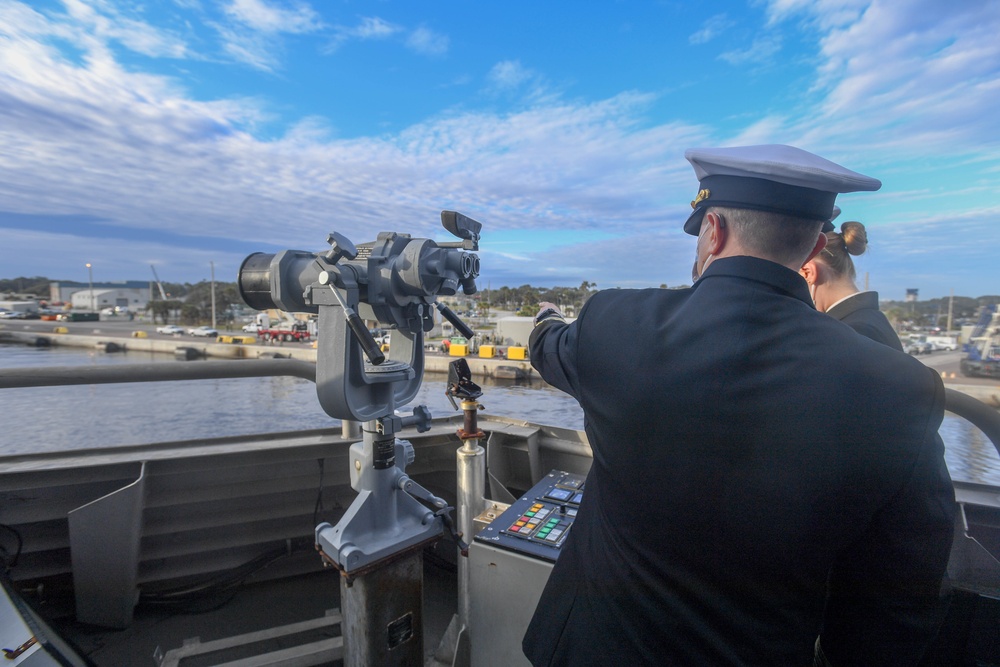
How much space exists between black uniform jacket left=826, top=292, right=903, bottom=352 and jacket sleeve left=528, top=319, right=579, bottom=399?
1176 mm

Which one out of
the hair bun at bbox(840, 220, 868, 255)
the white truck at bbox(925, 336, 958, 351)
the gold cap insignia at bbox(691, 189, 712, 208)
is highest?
the hair bun at bbox(840, 220, 868, 255)

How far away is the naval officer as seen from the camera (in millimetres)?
729

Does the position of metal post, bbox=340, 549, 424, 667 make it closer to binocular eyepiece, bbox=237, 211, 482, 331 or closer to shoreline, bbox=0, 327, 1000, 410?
binocular eyepiece, bbox=237, 211, 482, 331

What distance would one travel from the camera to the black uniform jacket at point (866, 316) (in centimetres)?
170

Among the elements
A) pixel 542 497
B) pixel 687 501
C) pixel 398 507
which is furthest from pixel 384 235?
pixel 687 501

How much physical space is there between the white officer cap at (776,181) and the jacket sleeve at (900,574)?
1.12 feet

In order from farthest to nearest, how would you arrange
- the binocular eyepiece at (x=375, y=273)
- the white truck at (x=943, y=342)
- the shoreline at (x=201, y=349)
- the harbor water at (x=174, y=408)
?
1. the shoreline at (x=201, y=349)
2. the white truck at (x=943, y=342)
3. the harbor water at (x=174, y=408)
4. the binocular eyepiece at (x=375, y=273)

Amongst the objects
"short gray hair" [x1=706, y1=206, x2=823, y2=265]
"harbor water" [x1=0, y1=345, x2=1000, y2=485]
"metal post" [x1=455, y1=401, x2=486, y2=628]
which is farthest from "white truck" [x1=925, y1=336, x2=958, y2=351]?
"short gray hair" [x1=706, y1=206, x2=823, y2=265]

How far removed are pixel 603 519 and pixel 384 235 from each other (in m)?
1.14

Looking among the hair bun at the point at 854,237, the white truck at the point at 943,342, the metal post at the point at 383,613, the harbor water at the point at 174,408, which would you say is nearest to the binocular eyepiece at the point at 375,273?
the metal post at the point at 383,613

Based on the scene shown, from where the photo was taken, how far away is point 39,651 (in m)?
1.28

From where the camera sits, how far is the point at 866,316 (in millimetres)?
1764

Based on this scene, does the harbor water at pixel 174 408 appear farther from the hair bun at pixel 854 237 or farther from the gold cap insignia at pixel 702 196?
the gold cap insignia at pixel 702 196

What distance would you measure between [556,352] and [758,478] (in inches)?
16.6
